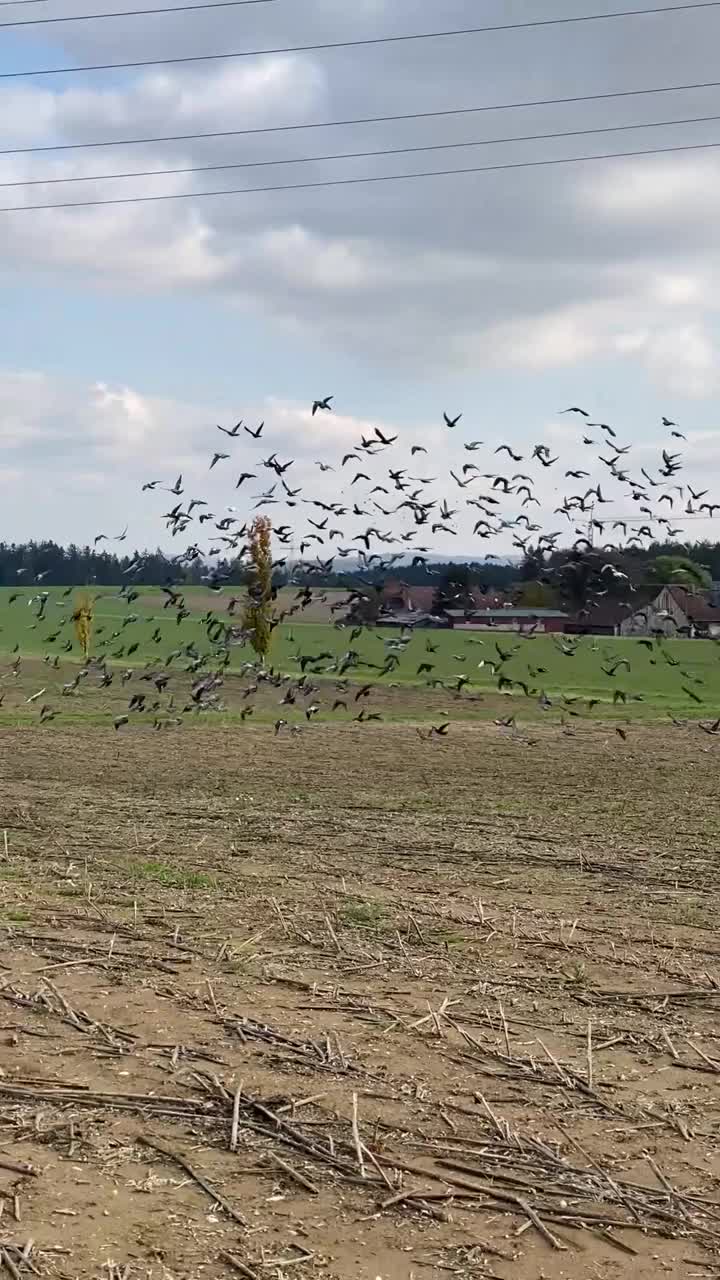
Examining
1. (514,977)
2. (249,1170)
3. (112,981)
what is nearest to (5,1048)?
(112,981)

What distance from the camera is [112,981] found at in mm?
8320

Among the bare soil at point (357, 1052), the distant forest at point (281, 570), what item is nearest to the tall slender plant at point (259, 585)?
the distant forest at point (281, 570)

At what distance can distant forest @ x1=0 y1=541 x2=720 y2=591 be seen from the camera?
942 inches

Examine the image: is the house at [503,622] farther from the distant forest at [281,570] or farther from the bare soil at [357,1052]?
the bare soil at [357,1052]

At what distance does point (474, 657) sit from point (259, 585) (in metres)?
13.4

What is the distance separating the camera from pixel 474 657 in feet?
192

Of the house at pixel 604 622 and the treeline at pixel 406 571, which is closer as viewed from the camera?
the treeline at pixel 406 571

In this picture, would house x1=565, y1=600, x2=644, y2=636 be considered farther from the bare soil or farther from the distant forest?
the bare soil

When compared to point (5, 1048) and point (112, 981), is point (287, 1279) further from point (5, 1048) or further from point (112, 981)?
point (112, 981)

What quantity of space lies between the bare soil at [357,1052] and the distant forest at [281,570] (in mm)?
9201

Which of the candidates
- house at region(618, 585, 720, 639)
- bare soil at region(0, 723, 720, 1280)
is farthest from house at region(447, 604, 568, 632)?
bare soil at region(0, 723, 720, 1280)

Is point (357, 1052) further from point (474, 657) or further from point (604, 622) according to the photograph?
point (604, 622)

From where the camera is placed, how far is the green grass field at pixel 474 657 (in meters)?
44.9

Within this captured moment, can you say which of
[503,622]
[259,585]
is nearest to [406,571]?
[503,622]
